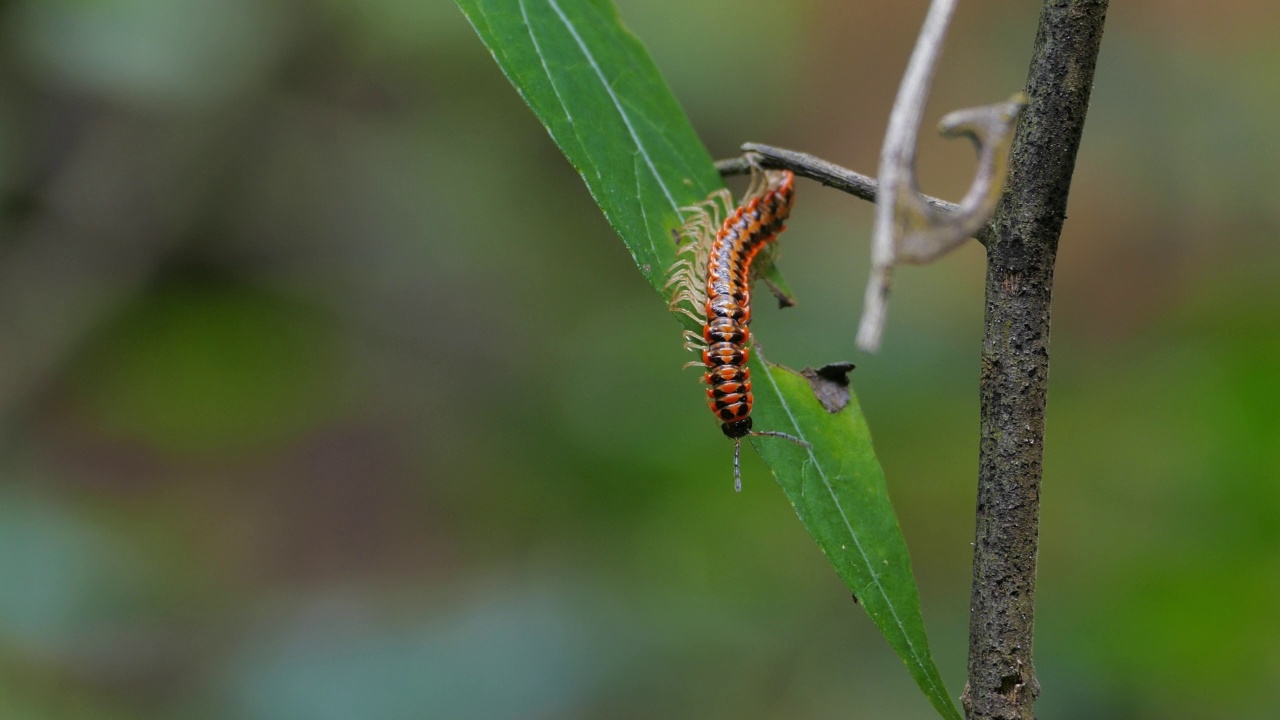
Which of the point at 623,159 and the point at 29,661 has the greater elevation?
the point at 623,159

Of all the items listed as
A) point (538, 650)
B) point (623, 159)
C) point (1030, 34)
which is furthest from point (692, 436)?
point (1030, 34)

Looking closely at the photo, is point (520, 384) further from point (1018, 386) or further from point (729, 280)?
point (1018, 386)

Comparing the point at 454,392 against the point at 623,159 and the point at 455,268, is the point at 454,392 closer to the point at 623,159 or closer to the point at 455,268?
the point at 455,268

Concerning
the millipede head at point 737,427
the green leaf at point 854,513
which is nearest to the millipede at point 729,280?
the millipede head at point 737,427

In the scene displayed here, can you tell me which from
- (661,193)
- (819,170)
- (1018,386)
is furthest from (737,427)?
(1018,386)

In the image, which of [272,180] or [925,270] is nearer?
[925,270]

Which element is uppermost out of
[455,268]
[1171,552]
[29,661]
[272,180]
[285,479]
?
[272,180]
